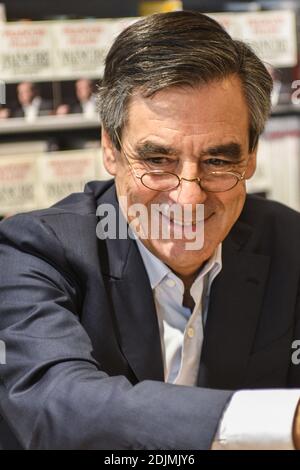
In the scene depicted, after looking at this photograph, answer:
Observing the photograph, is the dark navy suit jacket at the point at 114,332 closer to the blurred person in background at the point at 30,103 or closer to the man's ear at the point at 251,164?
the man's ear at the point at 251,164

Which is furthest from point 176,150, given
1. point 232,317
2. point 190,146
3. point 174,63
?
point 232,317

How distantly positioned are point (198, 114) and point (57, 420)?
1.74ft

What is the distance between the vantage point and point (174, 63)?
128 centimetres

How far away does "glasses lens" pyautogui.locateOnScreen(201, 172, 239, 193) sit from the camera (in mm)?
1347

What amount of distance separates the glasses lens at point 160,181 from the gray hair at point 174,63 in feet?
0.33

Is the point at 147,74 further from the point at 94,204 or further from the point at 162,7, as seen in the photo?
the point at 162,7

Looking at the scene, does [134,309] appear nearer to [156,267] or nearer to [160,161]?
[156,267]

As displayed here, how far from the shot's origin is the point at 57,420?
1.14m

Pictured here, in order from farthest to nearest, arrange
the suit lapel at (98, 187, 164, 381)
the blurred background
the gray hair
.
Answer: the blurred background, the suit lapel at (98, 187, 164, 381), the gray hair

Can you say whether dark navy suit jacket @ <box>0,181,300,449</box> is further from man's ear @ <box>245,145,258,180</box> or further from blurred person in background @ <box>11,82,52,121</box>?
blurred person in background @ <box>11,82,52,121</box>

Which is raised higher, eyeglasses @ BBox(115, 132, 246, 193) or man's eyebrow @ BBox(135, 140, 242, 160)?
man's eyebrow @ BBox(135, 140, 242, 160)

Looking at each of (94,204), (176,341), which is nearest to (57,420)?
(176,341)

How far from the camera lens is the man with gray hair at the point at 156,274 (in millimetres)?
1139

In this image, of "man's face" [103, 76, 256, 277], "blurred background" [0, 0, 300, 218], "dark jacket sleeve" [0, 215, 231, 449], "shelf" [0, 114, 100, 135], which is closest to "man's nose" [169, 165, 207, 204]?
"man's face" [103, 76, 256, 277]
